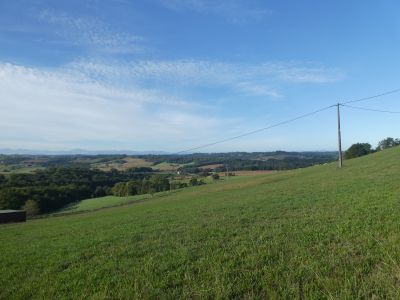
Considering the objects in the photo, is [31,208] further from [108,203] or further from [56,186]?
[56,186]

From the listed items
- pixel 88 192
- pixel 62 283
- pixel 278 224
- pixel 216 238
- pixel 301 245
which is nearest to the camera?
pixel 62 283

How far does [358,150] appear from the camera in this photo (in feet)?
359

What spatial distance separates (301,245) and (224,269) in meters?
2.33

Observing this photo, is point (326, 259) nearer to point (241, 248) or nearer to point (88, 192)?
point (241, 248)

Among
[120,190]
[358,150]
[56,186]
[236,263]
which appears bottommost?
[120,190]

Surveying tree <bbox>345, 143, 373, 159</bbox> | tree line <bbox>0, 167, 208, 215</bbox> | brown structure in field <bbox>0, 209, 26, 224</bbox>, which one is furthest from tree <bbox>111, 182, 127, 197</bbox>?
tree <bbox>345, 143, 373, 159</bbox>

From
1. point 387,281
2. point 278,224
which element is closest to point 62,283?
point 387,281

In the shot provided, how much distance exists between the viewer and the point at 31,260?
12.3m

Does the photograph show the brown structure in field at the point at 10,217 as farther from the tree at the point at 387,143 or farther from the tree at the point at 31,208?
the tree at the point at 387,143

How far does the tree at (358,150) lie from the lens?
10856 cm

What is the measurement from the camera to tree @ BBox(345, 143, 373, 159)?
109m

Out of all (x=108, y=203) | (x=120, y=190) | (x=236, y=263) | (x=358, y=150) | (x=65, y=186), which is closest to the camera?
(x=236, y=263)

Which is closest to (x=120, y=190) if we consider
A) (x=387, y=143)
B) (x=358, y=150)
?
(x=358, y=150)

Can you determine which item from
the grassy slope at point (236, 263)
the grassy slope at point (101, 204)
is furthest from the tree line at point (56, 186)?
the grassy slope at point (236, 263)
